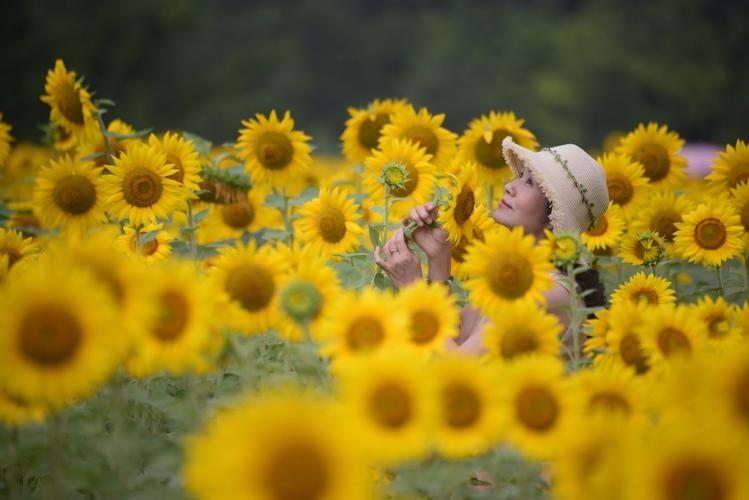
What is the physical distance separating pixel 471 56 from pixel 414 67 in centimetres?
208

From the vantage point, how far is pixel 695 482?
156 centimetres

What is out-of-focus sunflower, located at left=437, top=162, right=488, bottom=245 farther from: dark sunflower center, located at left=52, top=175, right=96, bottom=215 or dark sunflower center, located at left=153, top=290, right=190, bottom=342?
dark sunflower center, located at left=52, top=175, right=96, bottom=215

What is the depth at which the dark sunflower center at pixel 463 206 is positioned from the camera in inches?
116

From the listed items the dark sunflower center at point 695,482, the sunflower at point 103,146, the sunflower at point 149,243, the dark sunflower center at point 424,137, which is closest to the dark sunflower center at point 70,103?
the sunflower at point 103,146

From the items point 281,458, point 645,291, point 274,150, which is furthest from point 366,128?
point 281,458

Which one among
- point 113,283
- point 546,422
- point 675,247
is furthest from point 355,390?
point 675,247

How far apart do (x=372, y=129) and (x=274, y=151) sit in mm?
565

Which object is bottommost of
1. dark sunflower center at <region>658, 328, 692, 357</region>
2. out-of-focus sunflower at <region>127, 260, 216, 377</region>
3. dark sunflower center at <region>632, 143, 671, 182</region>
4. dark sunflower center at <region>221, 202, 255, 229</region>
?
out-of-focus sunflower at <region>127, 260, 216, 377</region>

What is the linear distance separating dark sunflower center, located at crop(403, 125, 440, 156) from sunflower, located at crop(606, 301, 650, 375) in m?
1.76

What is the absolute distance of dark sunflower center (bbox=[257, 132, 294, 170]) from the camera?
12.6 ft

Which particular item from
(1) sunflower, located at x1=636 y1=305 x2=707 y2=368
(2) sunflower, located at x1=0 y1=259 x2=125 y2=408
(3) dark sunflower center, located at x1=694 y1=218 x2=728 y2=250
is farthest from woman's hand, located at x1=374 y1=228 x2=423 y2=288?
(2) sunflower, located at x1=0 y1=259 x2=125 y2=408

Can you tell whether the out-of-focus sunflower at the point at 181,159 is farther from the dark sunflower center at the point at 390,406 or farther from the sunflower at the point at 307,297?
the dark sunflower center at the point at 390,406

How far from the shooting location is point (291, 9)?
112 ft

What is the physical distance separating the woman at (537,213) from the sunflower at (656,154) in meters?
0.99
